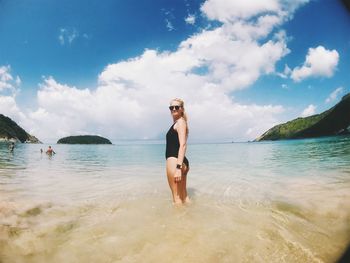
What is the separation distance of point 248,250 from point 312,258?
2.95 feet

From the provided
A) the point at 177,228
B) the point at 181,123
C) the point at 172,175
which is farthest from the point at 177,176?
the point at 177,228

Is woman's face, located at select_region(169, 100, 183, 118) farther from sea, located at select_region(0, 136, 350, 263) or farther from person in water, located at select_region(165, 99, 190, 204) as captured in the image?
sea, located at select_region(0, 136, 350, 263)

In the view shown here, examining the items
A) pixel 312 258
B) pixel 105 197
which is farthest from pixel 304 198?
pixel 105 197

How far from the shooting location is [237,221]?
5.54 metres

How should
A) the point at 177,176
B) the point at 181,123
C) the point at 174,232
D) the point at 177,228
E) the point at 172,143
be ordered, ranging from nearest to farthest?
the point at 174,232 → the point at 177,228 → the point at 177,176 → the point at 181,123 → the point at 172,143

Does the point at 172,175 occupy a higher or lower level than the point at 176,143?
lower

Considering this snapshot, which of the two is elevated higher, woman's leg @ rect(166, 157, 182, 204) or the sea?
woman's leg @ rect(166, 157, 182, 204)

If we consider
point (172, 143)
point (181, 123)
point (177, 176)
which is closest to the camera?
point (177, 176)

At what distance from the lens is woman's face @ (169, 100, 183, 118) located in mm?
6617

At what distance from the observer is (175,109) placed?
6617 millimetres

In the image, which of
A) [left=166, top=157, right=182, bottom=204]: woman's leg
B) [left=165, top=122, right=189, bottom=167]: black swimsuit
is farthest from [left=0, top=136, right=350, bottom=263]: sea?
[left=165, top=122, right=189, bottom=167]: black swimsuit

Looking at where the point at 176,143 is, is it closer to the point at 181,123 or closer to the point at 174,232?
the point at 181,123

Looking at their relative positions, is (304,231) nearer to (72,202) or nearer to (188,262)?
(188,262)

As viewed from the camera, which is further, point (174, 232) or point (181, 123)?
point (181, 123)
